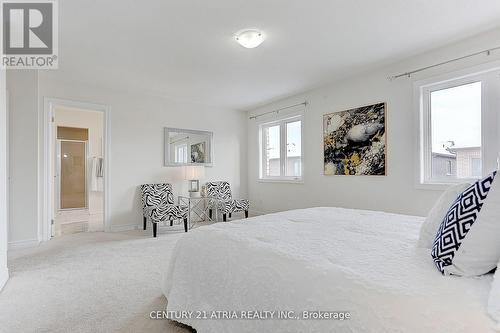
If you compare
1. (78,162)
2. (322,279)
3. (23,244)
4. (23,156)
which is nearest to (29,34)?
(23,156)

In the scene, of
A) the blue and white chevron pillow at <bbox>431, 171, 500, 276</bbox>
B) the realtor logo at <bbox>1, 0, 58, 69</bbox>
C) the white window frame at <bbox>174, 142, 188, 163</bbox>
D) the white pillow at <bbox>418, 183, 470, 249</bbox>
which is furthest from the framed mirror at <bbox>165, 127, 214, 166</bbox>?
the blue and white chevron pillow at <bbox>431, 171, 500, 276</bbox>

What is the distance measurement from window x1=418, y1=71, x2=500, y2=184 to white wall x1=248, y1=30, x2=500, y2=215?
0.45 feet

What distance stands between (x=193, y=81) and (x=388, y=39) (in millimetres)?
2680

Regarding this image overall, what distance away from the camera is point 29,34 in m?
2.68

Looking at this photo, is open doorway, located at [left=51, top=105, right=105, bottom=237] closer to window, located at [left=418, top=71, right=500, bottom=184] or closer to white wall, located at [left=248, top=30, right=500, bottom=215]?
white wall, located at [left=248, top=30, right=500, bottom=215]

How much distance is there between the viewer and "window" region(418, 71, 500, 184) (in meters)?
2.79

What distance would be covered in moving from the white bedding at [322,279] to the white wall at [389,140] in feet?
5.34

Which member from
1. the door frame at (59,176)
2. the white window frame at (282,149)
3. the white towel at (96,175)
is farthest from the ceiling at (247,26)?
the door frame at (59,176)

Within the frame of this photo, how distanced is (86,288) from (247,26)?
275 cm

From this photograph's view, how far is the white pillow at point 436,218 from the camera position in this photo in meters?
1.34

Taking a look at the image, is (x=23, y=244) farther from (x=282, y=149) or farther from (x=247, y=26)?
(x=282, y=149)

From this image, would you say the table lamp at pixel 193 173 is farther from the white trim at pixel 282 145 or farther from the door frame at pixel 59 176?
the door frame at pixel 59 176

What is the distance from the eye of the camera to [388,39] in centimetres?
291

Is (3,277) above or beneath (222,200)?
beneath
